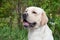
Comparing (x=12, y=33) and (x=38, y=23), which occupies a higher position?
(x=38, y=23)

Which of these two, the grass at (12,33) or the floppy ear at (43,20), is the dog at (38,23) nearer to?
the floppy ear at (43,20)

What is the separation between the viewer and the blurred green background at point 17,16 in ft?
24.7

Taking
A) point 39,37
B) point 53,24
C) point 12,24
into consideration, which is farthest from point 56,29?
point 39,37

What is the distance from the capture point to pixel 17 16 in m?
8.12

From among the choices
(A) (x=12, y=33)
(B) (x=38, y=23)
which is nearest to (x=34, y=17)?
(B) (x=38, y=23)

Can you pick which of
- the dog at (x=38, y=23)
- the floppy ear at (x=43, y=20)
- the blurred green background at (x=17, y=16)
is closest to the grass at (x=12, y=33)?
the blurred green background at (x=17, y=16)

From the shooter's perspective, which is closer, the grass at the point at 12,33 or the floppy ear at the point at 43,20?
the floppy ear at the point at 43,20

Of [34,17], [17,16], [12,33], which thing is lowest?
[12,33]

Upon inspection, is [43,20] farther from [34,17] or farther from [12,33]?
[12,33]

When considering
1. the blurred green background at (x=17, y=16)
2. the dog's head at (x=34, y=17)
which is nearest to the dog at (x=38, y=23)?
the dog's head at (x=34, y=17)

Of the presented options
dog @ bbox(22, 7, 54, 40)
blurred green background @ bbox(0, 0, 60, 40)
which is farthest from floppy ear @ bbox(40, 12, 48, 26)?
blurred green background @ bbox(0, 0, 60, 40)

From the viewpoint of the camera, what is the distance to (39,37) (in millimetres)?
5582

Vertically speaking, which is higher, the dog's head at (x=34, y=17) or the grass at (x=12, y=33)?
the dog's head at (x=34, y=17)

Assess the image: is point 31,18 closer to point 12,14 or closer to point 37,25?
point 37,25
